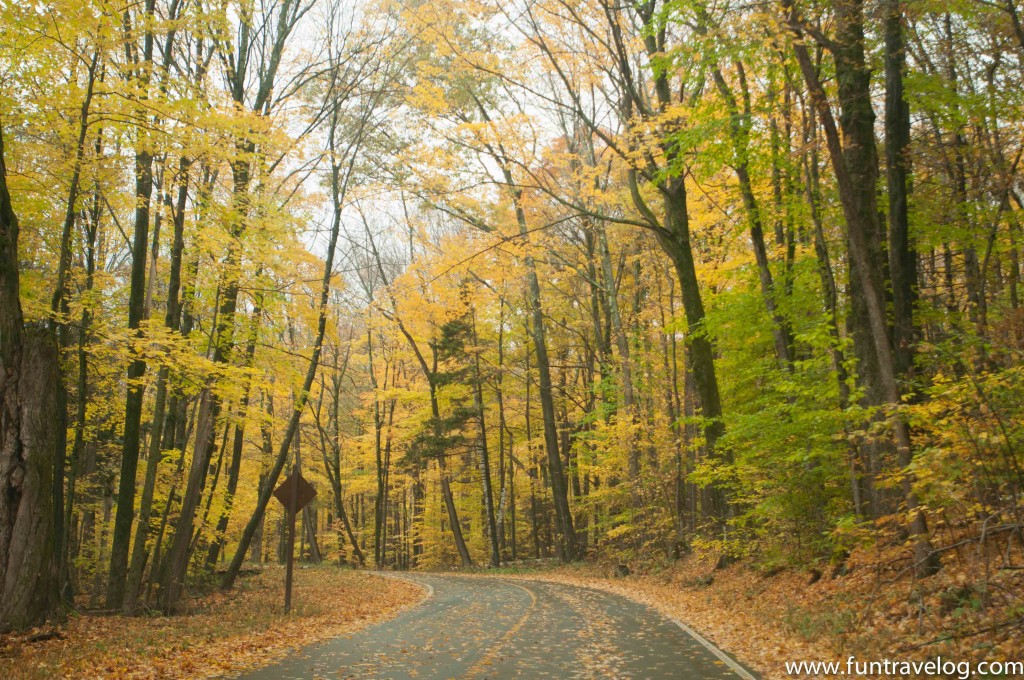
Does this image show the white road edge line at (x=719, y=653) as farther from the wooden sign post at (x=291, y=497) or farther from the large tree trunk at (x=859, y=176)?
the wooden sign post at (x=291, y=497)

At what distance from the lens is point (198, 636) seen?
33.7ft

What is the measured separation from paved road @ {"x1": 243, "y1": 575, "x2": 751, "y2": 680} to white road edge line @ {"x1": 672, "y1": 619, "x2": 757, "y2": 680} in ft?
0.22

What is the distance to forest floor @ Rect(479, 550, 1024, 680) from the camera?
6098mm

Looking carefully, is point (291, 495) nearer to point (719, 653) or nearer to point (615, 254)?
point (719, 653)

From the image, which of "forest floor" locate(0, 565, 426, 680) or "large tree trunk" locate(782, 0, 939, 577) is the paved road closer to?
"forest floor" locate(0, 565, 426, 680)

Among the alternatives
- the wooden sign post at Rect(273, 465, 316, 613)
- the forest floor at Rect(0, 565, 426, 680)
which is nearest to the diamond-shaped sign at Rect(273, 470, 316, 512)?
the wooden sign post at Rect(273, 465, 316, 613)

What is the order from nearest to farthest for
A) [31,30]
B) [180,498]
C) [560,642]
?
1. [560,642]
2. [31,30]
3. [180,498]

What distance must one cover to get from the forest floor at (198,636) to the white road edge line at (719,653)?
5.58 m

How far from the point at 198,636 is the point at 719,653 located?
777cm

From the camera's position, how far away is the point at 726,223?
62.0 feet

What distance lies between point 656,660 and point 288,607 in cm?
850

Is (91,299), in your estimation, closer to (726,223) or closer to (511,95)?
(511,95)

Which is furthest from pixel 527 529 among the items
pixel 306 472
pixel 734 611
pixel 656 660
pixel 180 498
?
pixel 656 660

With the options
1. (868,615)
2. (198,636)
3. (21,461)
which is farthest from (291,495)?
(868,615)
